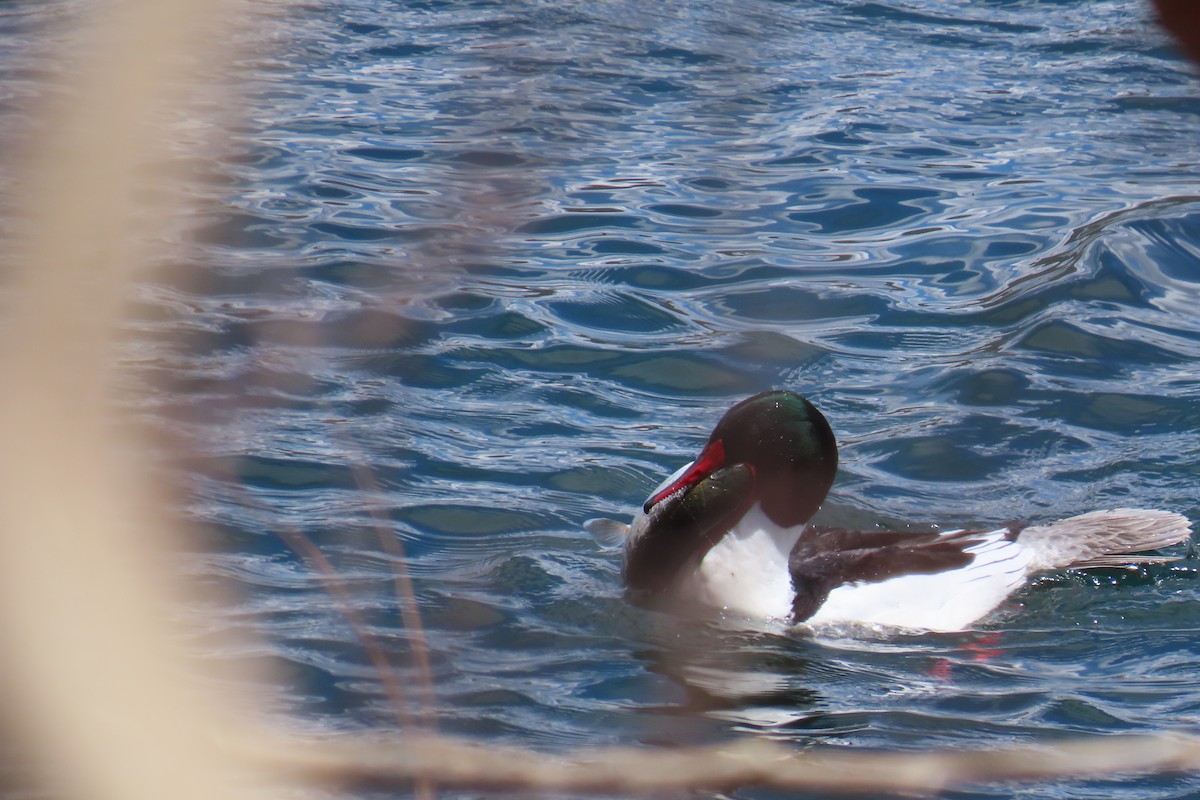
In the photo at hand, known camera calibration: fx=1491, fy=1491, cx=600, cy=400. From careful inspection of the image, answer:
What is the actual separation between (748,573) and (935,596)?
72 centimetres

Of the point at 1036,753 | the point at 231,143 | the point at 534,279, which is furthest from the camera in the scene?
the point at 534,279

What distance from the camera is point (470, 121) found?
0.86 meters

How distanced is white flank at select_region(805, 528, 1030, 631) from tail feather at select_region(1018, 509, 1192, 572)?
217 mm

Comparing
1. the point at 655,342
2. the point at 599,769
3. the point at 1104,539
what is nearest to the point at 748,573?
the point at 1104,539

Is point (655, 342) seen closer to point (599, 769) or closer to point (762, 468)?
point (762, 468)

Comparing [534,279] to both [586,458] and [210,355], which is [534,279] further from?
[210,355]

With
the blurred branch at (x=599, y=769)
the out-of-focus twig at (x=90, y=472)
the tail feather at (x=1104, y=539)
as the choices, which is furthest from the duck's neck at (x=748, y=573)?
the out-of-focus twig at (x=90, y=472)

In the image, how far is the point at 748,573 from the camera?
579 centimetres

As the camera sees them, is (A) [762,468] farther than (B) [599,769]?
Yes

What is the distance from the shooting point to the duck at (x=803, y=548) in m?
5.69

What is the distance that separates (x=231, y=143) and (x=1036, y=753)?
3.47 m

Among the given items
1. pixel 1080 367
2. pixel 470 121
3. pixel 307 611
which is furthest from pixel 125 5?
pixel 1080 367

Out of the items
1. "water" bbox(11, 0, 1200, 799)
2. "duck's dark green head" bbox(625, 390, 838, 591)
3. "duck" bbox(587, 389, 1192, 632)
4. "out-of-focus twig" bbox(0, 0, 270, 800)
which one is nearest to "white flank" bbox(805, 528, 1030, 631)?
"duck" bbox(587, 389, 1192, 632)

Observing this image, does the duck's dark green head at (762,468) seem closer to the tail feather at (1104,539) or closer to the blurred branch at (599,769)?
the tail feather at (1104,539)
